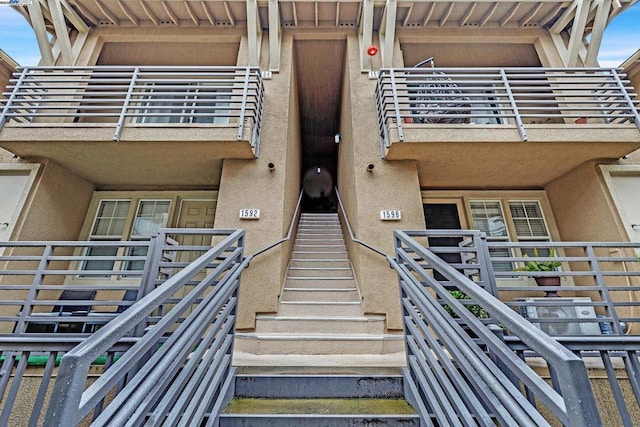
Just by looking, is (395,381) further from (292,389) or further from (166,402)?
(166,402)

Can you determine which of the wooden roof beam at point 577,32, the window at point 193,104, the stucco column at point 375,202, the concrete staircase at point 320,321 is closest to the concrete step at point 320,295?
the concrete staircase at point 320,321

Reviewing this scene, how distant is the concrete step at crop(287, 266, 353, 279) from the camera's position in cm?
446

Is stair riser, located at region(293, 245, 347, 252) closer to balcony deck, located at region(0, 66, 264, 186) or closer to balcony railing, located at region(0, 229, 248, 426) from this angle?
balcony deck, located at region(0, 66, 264, 186)

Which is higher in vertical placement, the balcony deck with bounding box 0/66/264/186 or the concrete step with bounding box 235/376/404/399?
the balcony deck with bounding box 0/66/264/186

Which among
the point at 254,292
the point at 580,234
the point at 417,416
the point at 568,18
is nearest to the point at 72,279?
the point at 254,292

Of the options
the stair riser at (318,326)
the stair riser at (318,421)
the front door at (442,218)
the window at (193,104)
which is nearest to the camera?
the stair riser at (318,421)

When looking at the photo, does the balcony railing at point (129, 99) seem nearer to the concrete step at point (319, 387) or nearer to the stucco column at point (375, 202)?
the stucco column at point (375, 202)

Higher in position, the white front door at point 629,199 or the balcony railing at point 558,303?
the white front door at point 629,199

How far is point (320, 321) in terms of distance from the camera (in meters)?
3.42

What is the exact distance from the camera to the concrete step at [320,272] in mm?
4465

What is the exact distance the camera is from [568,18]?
16.3ft

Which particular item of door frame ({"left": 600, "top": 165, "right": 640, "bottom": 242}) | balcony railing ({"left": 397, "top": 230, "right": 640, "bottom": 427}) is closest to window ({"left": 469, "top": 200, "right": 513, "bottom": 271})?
balcony railing ({"left": 397, "top": 230, "right": 640, "bottom": 427})

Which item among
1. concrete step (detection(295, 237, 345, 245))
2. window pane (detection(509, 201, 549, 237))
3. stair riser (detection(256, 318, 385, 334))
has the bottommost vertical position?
stair riser (detection(256, 318, 385, 334))

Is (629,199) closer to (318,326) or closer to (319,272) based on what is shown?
(319,272)
